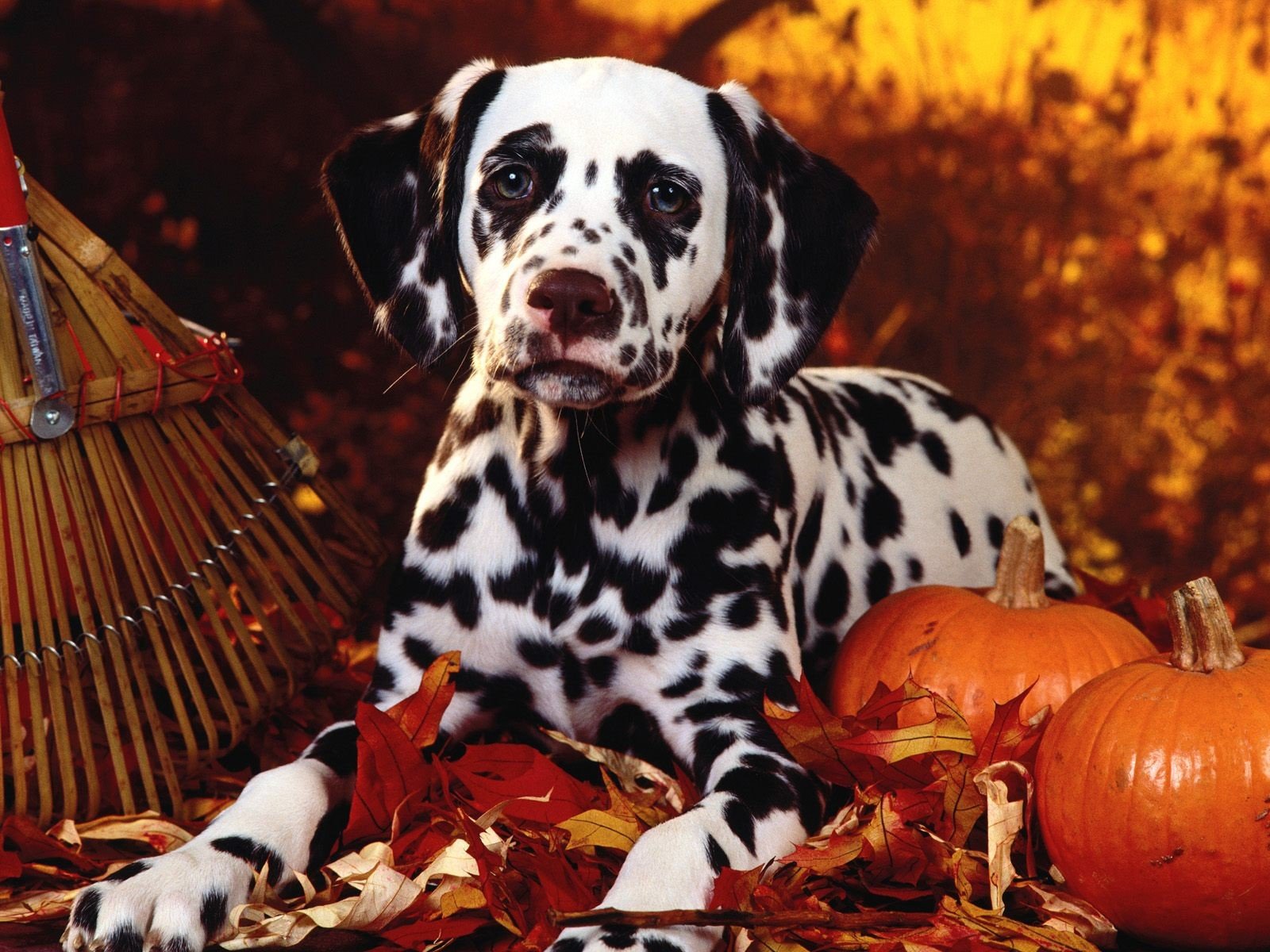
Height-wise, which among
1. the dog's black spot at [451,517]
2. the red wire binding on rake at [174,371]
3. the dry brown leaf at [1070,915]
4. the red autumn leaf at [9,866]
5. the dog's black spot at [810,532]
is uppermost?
the red wire binding on rake at [174,371]

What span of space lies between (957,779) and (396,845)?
97cm

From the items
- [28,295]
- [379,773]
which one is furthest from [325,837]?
[28,295]

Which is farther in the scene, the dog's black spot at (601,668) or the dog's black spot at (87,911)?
the dog's black spot at (601,668)

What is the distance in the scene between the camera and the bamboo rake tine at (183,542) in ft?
8.84

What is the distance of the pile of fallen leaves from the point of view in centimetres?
217

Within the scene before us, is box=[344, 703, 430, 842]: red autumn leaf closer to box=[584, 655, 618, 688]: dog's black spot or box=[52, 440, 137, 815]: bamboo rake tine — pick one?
box=[584, 655, 618, 688]: dog's black spot

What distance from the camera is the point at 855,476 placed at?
3.33 m

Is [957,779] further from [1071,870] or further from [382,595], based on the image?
[382,595]

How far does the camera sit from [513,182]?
100 inches

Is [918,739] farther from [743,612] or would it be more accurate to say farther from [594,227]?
[594,227]

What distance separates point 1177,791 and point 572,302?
47.4 inches

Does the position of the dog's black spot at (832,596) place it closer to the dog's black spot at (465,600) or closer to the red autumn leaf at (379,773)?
the dog's black spot at (465,600)

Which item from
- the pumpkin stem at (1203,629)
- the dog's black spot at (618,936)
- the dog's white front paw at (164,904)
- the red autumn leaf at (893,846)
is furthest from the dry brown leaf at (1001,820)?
the dog's white front paw at (164,904)

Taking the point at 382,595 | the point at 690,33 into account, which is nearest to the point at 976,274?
the point at 690,33
